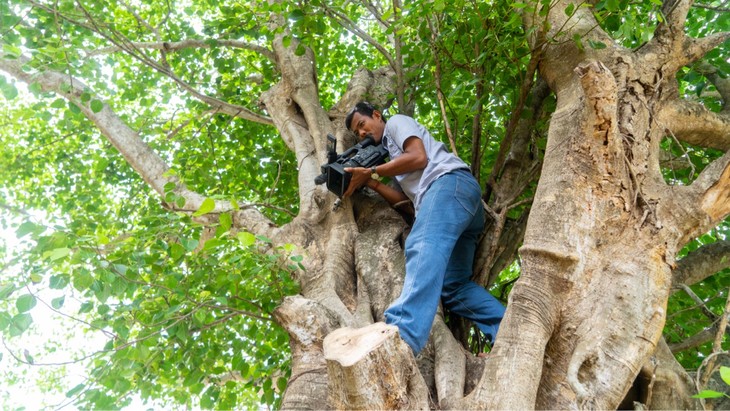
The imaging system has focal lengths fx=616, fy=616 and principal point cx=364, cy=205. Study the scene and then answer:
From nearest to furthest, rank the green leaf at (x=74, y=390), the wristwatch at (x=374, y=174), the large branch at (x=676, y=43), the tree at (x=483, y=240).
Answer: the tree at (x=483, y=240) < the green leaf at (x=74, y=390) < the large branch at (x=676, y=43) < the wristwatch at (x=374, y=174)

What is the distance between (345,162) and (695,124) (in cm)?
216

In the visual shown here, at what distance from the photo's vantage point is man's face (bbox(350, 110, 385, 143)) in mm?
4242

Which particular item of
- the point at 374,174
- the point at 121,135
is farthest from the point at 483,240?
the point at 121,135

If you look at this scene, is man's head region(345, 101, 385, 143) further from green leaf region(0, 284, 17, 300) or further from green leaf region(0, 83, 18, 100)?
green leaf region(0, 284, 17, 300)

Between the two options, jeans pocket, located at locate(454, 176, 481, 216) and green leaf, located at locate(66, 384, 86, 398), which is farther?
jeans pocket, located at locate(454, 176, 481, 216)

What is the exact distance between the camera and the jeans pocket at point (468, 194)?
137 inches

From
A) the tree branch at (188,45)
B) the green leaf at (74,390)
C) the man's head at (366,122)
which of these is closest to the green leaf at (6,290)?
the green leaf at (74,390)

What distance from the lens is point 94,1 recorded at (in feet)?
17.9

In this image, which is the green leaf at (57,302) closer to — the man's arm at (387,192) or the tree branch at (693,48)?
the man's arm at (387,192)

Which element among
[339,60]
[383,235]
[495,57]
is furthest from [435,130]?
[383,235]

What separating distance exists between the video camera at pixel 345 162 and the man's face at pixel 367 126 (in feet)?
0.35

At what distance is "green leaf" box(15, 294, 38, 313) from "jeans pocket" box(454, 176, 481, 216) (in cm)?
217

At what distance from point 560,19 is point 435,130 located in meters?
2.82

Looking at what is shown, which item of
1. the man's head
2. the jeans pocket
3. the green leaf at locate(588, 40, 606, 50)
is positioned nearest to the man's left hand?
the man's head
